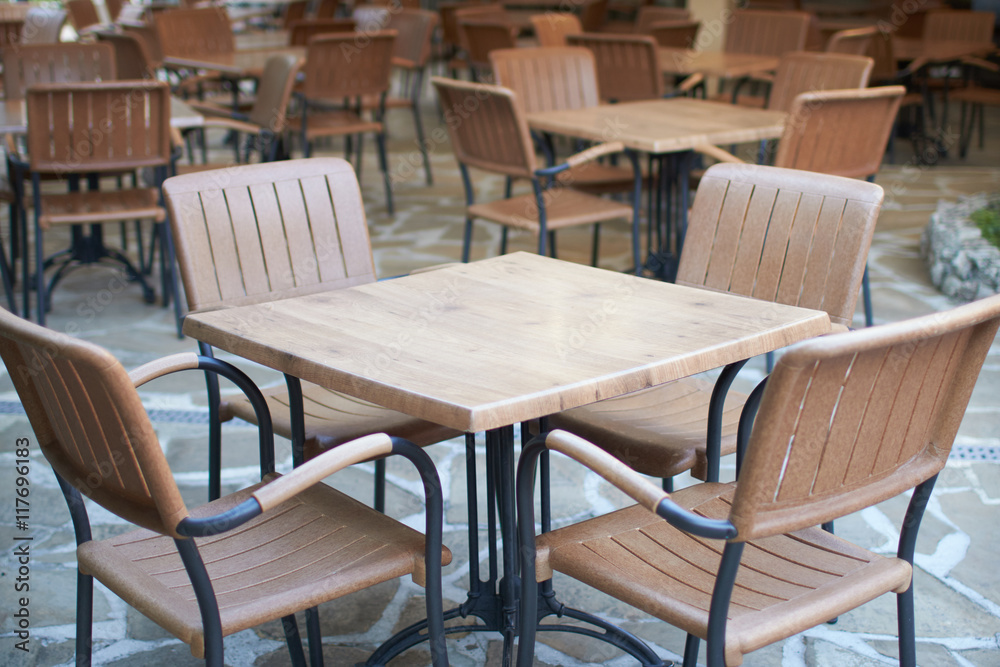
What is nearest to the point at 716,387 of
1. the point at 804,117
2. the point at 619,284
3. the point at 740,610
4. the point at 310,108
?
the point at 619,284

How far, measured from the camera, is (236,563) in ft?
5.30

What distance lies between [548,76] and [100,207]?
1917mm

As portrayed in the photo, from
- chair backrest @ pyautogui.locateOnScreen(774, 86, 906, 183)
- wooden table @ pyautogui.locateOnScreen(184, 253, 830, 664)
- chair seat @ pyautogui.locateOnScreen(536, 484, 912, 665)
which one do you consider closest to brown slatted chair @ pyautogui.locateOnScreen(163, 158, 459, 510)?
wooden table @ pyautogui.locateOnScreen(184, 253, 830, 664)

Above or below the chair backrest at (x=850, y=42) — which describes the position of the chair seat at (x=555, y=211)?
below

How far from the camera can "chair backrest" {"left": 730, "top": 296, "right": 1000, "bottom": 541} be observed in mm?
1275

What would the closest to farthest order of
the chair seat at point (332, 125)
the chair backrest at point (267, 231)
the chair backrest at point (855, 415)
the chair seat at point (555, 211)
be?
the chair backrest at point (855, 415) < the chair backrest at point (267, 231) < the chair seat at point (555, 211) < the chair seat at point (332, 125)


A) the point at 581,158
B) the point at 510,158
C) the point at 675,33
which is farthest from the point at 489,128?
the point at 675,33

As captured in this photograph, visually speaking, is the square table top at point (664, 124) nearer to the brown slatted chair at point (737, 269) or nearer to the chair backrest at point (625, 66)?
the chair backrest at point (625, 66)

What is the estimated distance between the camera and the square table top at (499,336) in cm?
148

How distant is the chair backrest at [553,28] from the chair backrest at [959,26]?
9.37ft

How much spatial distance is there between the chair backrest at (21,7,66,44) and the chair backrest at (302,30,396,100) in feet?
5.40

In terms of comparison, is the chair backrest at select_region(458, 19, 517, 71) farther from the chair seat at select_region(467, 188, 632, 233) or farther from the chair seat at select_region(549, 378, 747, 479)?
the chair seat at select_region(549, 378, 747, 479)

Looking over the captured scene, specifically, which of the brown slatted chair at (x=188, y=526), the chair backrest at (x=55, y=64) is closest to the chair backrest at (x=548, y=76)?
the chair backrest at (x=55, y=64)

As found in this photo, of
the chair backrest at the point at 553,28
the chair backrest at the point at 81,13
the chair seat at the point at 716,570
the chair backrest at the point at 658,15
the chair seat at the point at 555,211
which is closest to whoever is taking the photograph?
the chair seat at the point at 716,570
